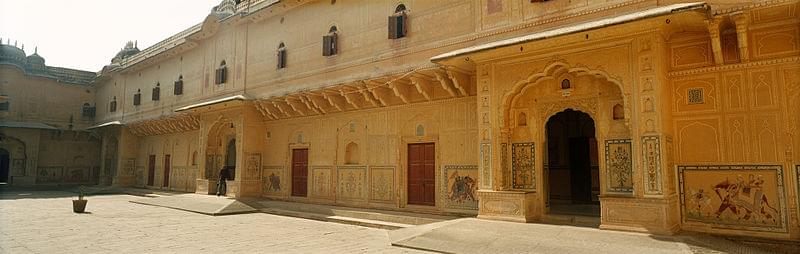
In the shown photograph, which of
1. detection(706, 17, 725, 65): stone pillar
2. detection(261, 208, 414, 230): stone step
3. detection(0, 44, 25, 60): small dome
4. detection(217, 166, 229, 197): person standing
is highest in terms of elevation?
detection(0, 44, 25, 60): small dome

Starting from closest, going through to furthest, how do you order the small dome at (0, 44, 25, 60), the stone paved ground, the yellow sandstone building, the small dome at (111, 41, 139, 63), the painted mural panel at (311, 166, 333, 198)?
the yellow sandstone building
the stone paved ground
the painted mural panel at (311, 166, 333, 198)
the small dome at (0, 44, 25, 60)
the small dome at (111, 41, 139, 63)

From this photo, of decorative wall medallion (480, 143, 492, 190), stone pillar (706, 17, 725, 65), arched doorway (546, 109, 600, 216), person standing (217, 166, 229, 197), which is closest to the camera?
stone pillar (706, 17, 725, 65)

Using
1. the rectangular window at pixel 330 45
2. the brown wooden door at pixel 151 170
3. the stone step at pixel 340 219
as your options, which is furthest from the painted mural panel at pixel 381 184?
the brown wooden door at pixel 151 170

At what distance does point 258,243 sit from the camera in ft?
27.4

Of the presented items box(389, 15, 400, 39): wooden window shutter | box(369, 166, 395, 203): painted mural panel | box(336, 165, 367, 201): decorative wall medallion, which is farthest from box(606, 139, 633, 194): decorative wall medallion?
box(336, 165, 367, 201): decorative wall medallion

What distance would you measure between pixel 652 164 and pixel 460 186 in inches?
172

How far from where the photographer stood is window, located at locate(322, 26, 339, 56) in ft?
45.2

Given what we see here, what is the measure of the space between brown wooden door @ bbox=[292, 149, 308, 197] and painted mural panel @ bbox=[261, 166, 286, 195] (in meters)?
0.54

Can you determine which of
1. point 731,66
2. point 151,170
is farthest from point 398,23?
point 151,170

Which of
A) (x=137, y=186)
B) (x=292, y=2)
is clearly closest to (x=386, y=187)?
(x=292, y=2)

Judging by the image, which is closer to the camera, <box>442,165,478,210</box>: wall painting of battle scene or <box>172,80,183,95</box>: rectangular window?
<box>442,165,478,210</box>: wall painting of battle scene

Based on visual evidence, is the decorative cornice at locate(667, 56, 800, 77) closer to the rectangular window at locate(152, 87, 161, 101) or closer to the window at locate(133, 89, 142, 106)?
the rectangular window at locate(152, 87, 161, 101)

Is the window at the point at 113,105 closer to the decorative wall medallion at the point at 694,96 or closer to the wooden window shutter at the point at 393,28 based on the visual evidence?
the wooden window shutter at the point at 393,28

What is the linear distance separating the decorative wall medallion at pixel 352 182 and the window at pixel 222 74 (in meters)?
7.25
